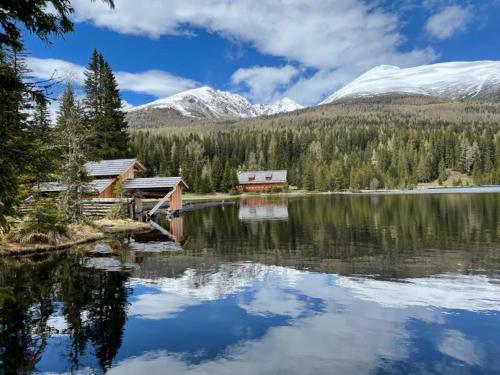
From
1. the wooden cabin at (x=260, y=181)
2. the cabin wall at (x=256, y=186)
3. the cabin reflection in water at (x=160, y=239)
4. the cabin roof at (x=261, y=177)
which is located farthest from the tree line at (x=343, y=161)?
the cabin reflection in water at (x=160, y=239)

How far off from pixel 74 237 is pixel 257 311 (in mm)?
18236

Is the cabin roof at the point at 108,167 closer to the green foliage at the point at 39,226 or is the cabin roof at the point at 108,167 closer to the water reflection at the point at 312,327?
the green foliage at the point at 39,226

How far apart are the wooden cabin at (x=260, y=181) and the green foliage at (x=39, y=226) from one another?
11709cm

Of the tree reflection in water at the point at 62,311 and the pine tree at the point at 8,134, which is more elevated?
the pine tree at the point at 8,134

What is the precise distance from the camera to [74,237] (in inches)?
1103

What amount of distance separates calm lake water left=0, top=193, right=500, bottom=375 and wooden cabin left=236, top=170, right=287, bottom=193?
387 ft

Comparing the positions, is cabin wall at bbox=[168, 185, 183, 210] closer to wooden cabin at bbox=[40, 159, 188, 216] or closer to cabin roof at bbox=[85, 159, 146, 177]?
wooden cabin at bbox=[40, 159, 188, 216]

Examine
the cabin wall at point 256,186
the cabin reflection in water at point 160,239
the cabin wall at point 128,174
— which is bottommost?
the cabin reflection in water at point 160,239

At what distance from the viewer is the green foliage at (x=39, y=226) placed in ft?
80.4

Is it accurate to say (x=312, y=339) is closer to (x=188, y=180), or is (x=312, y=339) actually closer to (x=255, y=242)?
(x=255, y=242)

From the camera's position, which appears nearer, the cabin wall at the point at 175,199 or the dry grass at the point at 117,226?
the dry grass at the point at 117,226

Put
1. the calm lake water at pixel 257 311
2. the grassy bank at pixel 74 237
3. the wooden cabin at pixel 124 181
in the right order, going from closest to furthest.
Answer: the calm lake water at pixel 257 311 → the grassy bank at pixel 74 237 → the wooden cabin at pixel 124 181

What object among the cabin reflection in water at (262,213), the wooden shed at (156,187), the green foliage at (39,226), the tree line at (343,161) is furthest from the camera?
the tree line at (343,161)

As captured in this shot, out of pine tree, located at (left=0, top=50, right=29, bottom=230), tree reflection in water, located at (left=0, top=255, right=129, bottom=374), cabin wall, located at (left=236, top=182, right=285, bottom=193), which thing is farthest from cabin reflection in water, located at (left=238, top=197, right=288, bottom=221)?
cabin wall, located at (left=236, top=182, right=285, bottom=193)
